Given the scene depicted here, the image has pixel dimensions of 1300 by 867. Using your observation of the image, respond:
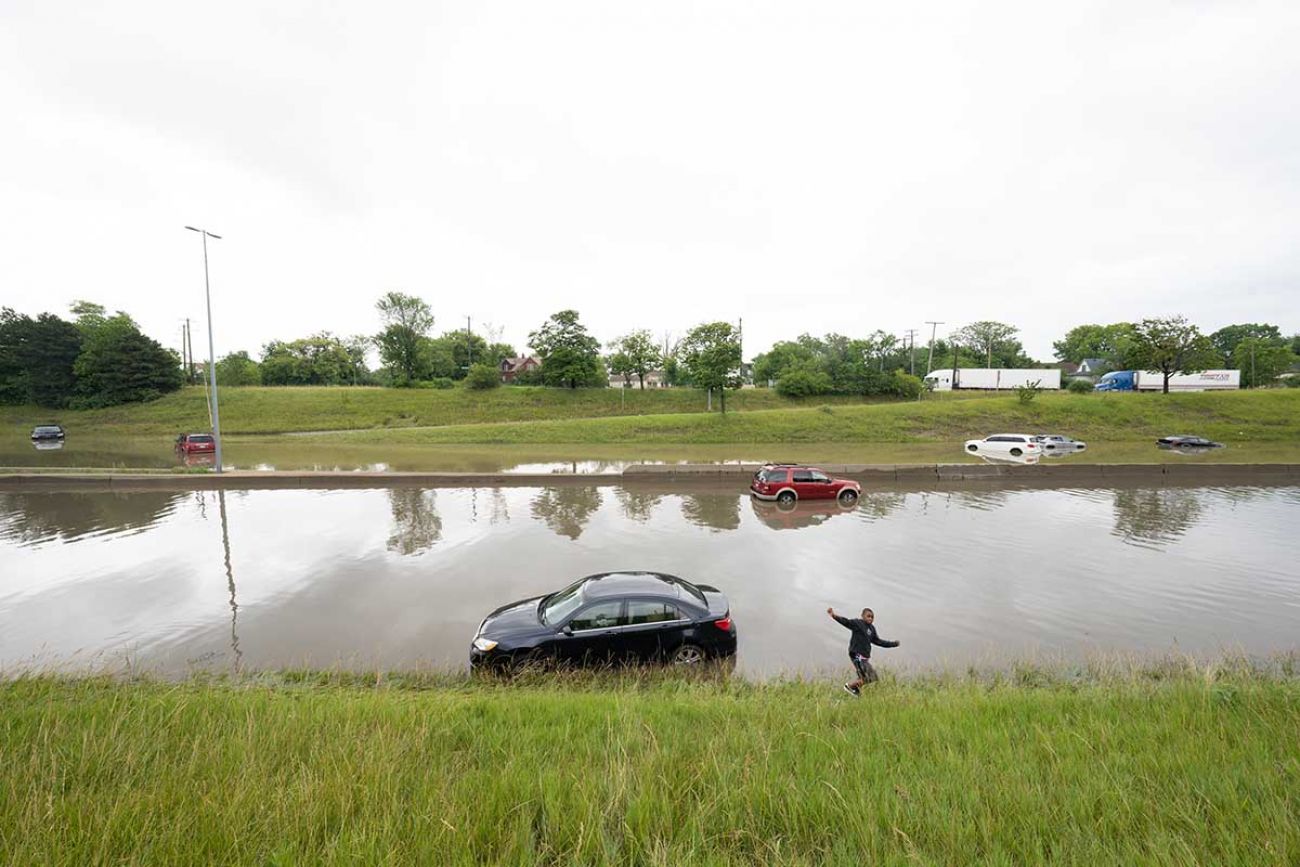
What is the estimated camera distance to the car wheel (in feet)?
26.0

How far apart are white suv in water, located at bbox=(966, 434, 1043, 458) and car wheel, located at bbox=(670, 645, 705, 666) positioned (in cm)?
3142

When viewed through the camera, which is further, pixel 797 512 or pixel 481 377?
pixel 481 377

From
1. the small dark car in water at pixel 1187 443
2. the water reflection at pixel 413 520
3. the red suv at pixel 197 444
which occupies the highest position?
the red suv at pixel 197 444

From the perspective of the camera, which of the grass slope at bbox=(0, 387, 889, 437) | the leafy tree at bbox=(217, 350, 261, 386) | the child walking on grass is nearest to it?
the child walking on grass

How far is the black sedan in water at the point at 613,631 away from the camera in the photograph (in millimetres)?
7684

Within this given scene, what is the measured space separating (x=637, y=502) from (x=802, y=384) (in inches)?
2014

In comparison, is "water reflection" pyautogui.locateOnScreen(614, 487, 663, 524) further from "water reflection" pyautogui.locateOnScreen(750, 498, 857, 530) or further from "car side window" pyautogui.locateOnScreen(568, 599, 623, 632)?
"car side window" pyautogui.locateOnScreen(568, 599, 623, 632)

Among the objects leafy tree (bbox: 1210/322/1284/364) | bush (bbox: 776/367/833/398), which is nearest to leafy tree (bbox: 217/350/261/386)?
bush (bbox: 776/367/833/398)

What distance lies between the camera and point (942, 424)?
4469cm

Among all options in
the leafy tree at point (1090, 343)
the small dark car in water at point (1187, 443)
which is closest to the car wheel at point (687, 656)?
the small dark car in water at point (1187, 443)

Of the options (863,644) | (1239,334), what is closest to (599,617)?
(863,644)

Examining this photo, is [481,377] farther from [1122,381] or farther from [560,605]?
[1122,381]

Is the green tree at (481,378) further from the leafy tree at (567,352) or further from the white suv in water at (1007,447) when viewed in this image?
the white suv in water at (1007,447)

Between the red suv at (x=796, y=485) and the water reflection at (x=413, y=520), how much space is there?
11025mm
